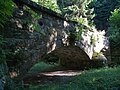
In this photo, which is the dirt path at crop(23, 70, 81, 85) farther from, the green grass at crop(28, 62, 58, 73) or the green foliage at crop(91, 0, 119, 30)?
the green foliage at crop(91, 0, 119, 30)

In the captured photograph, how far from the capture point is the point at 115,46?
17750 mm

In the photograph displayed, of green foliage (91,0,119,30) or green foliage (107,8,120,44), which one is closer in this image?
green foliage (107,8,120,44)

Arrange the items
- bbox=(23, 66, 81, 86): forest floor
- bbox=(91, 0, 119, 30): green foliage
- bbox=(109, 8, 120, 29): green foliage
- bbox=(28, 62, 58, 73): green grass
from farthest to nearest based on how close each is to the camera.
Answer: bbox=(91, 0, 119, 30): green foliage, bbox=(109, 8, 120, 29): green foliage, bbox=(28, 62, 58, 73): green grass, bbox=(23, 66, 81, 86): forest floor

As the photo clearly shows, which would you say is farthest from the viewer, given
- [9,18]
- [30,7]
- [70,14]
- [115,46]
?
[70,14]

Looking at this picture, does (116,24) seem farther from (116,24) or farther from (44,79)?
(44,79)

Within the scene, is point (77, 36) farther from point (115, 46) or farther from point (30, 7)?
point (115, 46)

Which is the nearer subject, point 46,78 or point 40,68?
point 46,78

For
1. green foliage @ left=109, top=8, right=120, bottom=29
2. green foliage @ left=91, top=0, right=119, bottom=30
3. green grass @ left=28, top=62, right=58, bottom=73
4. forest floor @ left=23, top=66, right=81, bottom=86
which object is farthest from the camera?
green foliage @ left=91, top=0, right=119, bottom=30

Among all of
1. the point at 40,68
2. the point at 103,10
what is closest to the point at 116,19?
the point at 40,68

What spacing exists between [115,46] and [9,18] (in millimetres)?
12552

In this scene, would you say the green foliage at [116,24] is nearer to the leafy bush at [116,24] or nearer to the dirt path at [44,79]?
the leafy bush at [116,24]

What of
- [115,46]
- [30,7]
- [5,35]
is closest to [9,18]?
[5,35]

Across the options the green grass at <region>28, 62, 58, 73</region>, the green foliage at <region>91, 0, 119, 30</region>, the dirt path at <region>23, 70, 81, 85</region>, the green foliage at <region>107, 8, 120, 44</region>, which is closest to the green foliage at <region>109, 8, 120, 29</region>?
the green foliage at <region>107, 8, 120, 44</region>

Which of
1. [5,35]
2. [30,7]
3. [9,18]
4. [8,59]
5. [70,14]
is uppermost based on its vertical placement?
[70,14]
